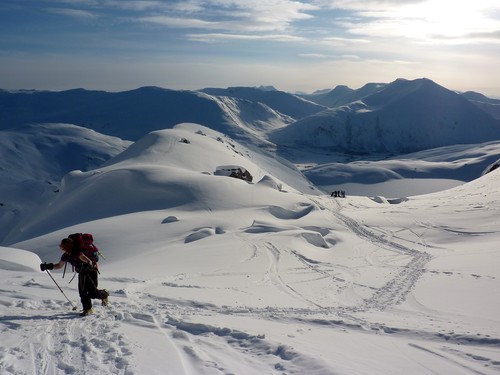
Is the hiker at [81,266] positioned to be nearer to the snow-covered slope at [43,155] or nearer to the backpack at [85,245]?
the backpack at [85,245]

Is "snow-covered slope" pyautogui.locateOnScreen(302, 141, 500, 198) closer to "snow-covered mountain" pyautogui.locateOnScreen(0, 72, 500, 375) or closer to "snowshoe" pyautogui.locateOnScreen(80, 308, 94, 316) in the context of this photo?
"snow-covered mountain" pyautogui.locateOnScreen(0, 72, 500, 375)

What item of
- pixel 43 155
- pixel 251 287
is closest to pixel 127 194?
pixel 251 287

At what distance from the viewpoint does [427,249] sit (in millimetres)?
21484

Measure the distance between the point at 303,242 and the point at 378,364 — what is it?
14264 millimetres

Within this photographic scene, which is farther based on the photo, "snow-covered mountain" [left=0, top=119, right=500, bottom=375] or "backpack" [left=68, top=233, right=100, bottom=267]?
"backpack" [left=68, top=233, right=100, bottom=267]

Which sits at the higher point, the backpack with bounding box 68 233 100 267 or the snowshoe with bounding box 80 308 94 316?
the backpack with bounding box 68 233 100 267

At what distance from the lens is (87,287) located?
8.98 meters

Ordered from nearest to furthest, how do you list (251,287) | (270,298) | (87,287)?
(87,287) → (270,298) → (251,287)

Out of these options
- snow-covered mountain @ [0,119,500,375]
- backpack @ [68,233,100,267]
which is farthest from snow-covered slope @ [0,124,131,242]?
backpack @ [68,233,100,267]

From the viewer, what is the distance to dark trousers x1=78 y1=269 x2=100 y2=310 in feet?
28.9

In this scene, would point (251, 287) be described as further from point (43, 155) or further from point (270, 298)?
point (43, 155)

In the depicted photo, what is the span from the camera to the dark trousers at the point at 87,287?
8820 mm

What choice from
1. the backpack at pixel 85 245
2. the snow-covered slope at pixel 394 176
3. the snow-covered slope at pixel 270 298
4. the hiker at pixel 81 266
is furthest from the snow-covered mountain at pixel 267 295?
the snow-covered slope at pixel 394 176

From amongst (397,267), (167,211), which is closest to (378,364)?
(397,267)
